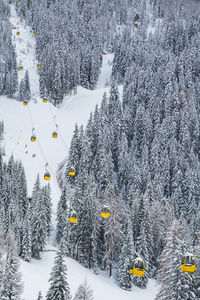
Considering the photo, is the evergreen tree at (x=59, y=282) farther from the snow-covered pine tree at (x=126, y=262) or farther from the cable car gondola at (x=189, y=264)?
the snow-covered pine tree at (x=126, y=262)

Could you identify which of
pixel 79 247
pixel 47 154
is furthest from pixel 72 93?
pixel 79 247

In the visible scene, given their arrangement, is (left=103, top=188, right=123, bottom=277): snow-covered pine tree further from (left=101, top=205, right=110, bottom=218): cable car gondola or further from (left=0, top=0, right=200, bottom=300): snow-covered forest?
(left=101, top=205, right=110, bottom=218): cable car gondola

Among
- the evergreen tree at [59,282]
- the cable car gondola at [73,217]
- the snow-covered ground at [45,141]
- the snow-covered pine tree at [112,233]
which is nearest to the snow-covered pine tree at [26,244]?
the snow-covered ground at [45,141]

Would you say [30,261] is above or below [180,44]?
below

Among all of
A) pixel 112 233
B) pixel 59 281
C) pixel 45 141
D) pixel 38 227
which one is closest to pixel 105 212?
pixel 112 233

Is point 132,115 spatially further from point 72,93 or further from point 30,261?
point 30,261

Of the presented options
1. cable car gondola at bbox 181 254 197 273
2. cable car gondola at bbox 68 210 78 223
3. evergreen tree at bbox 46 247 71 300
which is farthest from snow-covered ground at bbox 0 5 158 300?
cable car gondola at bbox 181 254 197 273
